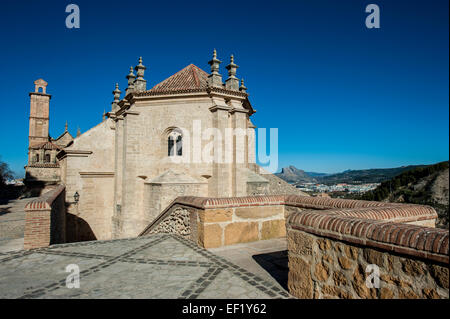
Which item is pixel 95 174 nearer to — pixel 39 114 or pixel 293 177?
pixel 39 114

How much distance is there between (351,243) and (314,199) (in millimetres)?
3222

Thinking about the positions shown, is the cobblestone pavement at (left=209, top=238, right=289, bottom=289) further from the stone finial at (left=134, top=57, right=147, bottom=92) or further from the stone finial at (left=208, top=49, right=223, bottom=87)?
the stone finial at (left=134, top=57, right=147, bottom=92)

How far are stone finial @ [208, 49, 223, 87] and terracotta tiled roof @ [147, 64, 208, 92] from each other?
27.9 inches

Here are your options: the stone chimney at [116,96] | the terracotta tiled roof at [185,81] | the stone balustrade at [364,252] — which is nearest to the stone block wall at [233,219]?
the stone balustrade at [364,252]

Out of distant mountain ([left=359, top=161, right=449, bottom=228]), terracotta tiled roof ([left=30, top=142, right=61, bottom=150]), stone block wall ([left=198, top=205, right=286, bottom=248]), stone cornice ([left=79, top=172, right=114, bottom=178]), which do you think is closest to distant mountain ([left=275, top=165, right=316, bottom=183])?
distant mountain ([left=359, top=161, right=449, bottom=228])

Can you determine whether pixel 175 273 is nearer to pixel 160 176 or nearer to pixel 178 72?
pixel 160 176

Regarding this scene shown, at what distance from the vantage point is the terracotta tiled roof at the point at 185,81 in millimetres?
15691

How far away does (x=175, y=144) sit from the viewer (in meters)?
15.3

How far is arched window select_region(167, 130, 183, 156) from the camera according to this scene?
15242 mm

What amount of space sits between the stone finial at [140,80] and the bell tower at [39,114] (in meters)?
29.5

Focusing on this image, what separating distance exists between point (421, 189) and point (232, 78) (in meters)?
69.7

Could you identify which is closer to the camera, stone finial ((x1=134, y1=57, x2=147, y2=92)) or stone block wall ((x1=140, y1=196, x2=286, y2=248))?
stone block wall ((x1=140, y1=196, x2=286, y2=248))

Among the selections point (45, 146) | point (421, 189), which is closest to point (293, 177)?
point (421, 189)
